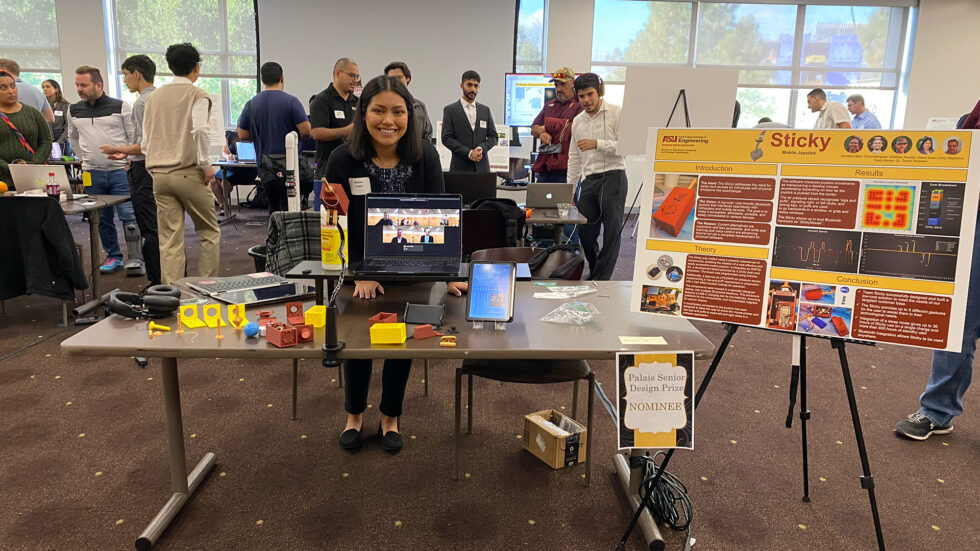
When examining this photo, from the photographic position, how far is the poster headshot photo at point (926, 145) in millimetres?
1534

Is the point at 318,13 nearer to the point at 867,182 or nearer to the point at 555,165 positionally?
the point at 555,165

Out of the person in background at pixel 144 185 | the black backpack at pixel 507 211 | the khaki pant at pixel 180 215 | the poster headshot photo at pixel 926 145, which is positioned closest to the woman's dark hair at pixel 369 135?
the black backpack at pixel 507 211

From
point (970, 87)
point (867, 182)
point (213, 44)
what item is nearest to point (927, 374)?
point (867, 182)

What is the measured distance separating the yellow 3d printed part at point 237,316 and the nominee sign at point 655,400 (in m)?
1.09

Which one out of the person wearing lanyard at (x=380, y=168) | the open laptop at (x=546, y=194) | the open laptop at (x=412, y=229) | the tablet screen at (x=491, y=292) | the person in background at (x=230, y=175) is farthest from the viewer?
the person in background at (x=230, y=175)

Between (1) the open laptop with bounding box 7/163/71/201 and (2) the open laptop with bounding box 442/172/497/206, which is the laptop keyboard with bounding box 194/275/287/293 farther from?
(1) the open laptop with bounding box 7/163/71/201

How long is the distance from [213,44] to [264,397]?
7.48 meters

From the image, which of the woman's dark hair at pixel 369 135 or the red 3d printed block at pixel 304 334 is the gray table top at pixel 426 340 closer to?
the red 3d printed block at pixel 304 334

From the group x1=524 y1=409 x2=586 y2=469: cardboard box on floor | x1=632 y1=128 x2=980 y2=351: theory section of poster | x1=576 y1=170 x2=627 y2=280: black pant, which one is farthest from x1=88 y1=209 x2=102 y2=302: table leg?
x1=632 y1=128 x2=980 y2=351: theory section of poster

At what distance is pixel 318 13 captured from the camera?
836 cm

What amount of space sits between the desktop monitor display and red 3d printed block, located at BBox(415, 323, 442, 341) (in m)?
6.50

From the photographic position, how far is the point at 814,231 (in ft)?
5.34

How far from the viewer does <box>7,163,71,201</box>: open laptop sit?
388 cm

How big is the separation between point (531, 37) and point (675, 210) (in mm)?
7574
